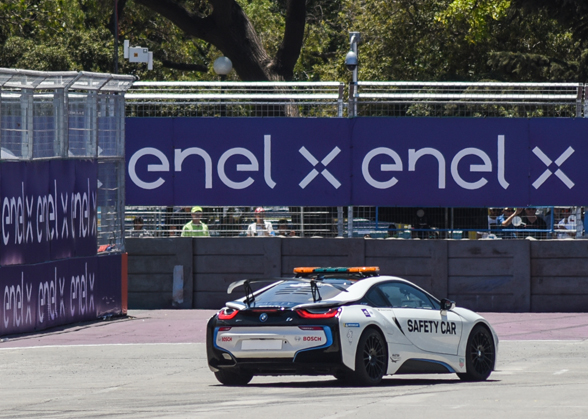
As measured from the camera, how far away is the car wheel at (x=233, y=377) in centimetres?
1102

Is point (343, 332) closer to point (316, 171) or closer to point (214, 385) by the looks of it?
point (214, 385)

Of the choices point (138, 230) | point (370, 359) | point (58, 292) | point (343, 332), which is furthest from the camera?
point (138, 230)

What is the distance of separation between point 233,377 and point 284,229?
8998 mm

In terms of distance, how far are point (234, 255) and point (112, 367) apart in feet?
23.4

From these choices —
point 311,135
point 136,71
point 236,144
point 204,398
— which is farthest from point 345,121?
point 136,71

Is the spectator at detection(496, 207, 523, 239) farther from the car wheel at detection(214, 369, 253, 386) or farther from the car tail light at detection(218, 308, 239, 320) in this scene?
the car tail light at detection(218, 308, 239, 320)

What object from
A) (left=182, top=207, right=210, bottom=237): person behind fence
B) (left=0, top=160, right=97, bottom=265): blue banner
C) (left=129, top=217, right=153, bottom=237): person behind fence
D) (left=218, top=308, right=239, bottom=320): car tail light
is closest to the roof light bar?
(left=218, top=308, right=239, bottom=320): car tail light

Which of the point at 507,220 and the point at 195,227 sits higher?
the point at 507,220

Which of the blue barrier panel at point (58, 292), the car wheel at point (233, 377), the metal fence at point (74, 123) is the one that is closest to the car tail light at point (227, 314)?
the car wheel at point (233, 377)

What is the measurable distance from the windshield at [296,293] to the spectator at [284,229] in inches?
339

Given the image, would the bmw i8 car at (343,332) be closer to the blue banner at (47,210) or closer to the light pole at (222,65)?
the blue banner at (47,210)

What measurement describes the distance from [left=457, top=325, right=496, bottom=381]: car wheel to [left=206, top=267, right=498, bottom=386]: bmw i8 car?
0.4 inches

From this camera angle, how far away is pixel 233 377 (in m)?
11.1

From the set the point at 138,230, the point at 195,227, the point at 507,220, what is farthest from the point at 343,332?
the point at 138,230
